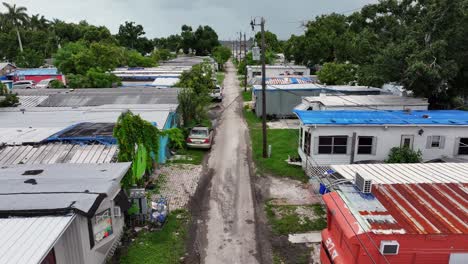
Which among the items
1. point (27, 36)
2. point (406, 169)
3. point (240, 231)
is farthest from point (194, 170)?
A: point (27, 36)

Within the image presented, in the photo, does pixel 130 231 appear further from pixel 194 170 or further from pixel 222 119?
pixel 222 119

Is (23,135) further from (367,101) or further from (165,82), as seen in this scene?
(367,101)

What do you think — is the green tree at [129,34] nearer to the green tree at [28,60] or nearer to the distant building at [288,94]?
the green tree at [28,60]

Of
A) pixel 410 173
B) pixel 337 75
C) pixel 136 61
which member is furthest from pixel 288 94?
pixel 136 61

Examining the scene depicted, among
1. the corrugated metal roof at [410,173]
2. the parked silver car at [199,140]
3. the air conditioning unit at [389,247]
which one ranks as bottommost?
the parked silver car at [199,140]

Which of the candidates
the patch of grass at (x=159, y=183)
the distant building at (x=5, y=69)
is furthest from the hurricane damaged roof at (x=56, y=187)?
the distant building at (x=5, y=69)

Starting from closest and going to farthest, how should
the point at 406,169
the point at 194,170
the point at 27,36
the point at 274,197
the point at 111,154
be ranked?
the point at 406,169 → the point at 111,154 → the point at 274,197 → the point at 194,170 → the point at 27,36

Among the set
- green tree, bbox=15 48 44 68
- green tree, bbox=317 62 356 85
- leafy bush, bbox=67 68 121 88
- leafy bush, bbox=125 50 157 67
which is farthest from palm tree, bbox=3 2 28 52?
green tree, bbox=317 62 356 85
